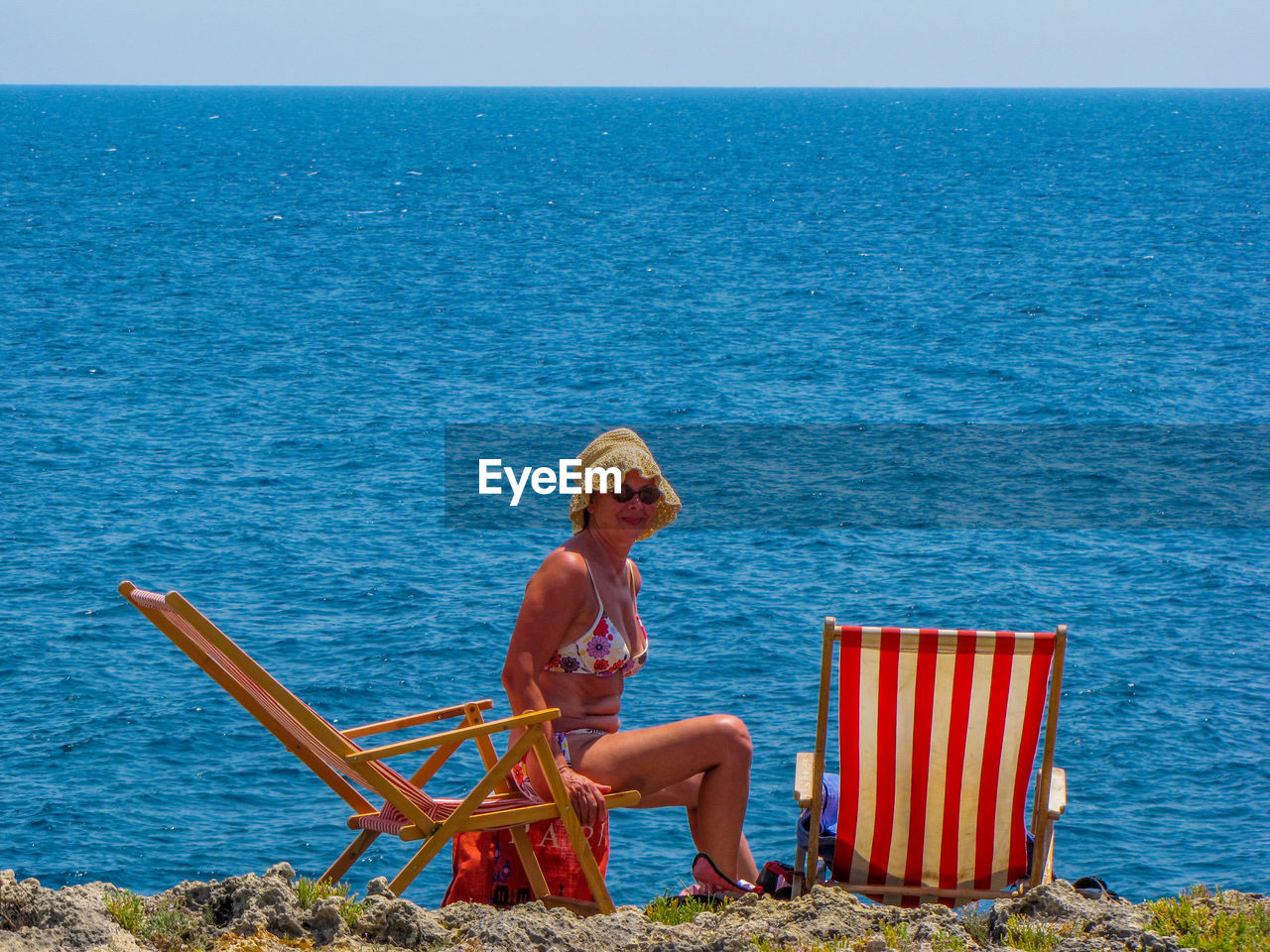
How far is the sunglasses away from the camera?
4668 millimetres

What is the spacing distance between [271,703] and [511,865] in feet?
2.94

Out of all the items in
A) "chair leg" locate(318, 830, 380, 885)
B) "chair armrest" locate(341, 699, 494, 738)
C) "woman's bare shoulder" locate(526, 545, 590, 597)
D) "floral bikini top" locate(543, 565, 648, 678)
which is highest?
"woman's bare shoulder" locate(526, 545, 590, 597)

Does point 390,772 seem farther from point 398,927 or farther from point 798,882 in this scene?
point 798,882

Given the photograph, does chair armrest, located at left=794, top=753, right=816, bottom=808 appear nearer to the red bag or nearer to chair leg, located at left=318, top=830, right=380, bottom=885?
the red bag

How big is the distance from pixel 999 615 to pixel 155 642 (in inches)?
406

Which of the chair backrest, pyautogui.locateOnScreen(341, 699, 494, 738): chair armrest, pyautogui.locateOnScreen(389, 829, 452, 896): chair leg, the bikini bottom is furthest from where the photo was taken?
pyautogui.locateOnScreen(341, 699, 494, 738): chair armrest

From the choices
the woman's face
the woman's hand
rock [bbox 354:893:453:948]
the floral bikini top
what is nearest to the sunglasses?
the woman's face

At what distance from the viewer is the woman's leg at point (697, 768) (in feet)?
14.6

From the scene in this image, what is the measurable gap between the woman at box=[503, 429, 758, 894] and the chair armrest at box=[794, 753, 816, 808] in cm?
17

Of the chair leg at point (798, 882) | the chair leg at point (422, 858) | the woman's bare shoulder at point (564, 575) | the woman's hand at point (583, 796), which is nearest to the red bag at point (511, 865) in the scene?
the woman's hand at point (583, 796)

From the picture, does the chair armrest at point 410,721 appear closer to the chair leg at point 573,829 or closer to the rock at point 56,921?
the chair leg at point 573,829

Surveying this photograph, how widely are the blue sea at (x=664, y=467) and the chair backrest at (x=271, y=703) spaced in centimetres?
726

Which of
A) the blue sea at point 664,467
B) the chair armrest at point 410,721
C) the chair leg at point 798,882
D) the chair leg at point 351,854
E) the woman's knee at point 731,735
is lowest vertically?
the blue sea at point 664,467

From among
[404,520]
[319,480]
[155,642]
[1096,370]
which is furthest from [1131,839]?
[1096,370]
